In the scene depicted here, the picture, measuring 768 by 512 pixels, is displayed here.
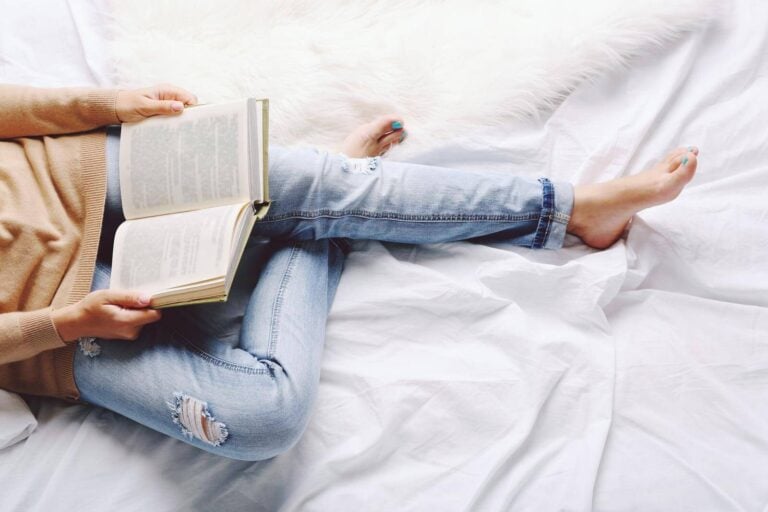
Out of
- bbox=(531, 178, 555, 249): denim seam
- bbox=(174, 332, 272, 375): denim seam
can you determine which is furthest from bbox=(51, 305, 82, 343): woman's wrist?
bbox=(531, 178, 555, 249): denim seam

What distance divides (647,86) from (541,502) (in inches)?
23.6

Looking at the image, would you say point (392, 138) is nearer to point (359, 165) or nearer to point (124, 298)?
point (359, 165)

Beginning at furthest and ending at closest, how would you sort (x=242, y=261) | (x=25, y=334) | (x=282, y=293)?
(x=242, y=261), (x=282, y=293), (x=25, y=334)

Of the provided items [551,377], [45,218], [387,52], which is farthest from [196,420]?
[387,52]

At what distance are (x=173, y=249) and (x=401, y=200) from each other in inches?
11.5

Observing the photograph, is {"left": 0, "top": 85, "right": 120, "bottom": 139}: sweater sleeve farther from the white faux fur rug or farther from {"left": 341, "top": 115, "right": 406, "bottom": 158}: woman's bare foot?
{"left": 341, "top": 115, "right": 406, "bottom": 158}: woman's bare foot

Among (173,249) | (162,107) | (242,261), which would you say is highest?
(162,107)

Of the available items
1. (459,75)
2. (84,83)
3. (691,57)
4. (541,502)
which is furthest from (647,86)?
(84,83)

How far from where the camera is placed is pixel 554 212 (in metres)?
0.85

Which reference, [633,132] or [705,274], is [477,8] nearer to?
[633,132]

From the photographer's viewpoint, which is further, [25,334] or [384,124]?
[384,124]

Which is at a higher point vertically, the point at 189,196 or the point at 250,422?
the point at 189,196

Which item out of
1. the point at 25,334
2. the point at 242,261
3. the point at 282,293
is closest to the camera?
the point at 25,334

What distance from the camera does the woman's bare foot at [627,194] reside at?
0.83m
